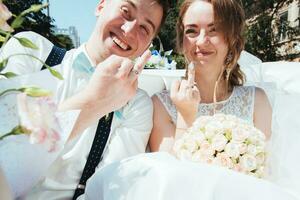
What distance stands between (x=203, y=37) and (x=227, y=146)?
0.98 metres

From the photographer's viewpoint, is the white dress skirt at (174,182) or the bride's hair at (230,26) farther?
the bride's hair at (230,26)

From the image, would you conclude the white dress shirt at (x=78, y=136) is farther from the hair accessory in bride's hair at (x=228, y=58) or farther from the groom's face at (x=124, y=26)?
the hair accessory in bride's hair at (x=228, y=58)

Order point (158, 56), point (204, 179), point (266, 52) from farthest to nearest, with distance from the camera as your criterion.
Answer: point (266, 52), point (158, 56), point (204, 179)

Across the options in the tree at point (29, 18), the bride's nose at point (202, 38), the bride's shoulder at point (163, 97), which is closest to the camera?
the tree at point (29, 18)

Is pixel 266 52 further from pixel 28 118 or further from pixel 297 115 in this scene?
pixel 28 118

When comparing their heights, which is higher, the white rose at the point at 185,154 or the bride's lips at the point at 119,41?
the bride's lips at the point at 119,41

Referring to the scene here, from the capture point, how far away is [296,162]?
1527 mm

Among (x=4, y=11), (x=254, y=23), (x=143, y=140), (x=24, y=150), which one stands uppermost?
(x=254, y=23)

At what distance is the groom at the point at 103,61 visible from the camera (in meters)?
1.74

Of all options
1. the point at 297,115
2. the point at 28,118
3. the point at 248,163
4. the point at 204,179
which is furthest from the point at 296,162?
the point at 28,118

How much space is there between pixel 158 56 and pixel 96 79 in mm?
4802

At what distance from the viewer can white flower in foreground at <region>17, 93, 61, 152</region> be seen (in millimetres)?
774

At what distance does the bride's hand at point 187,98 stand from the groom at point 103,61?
17 centimetres

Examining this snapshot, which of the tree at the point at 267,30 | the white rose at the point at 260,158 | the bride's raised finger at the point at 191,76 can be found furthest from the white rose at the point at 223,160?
the tree at the point at 267,30
